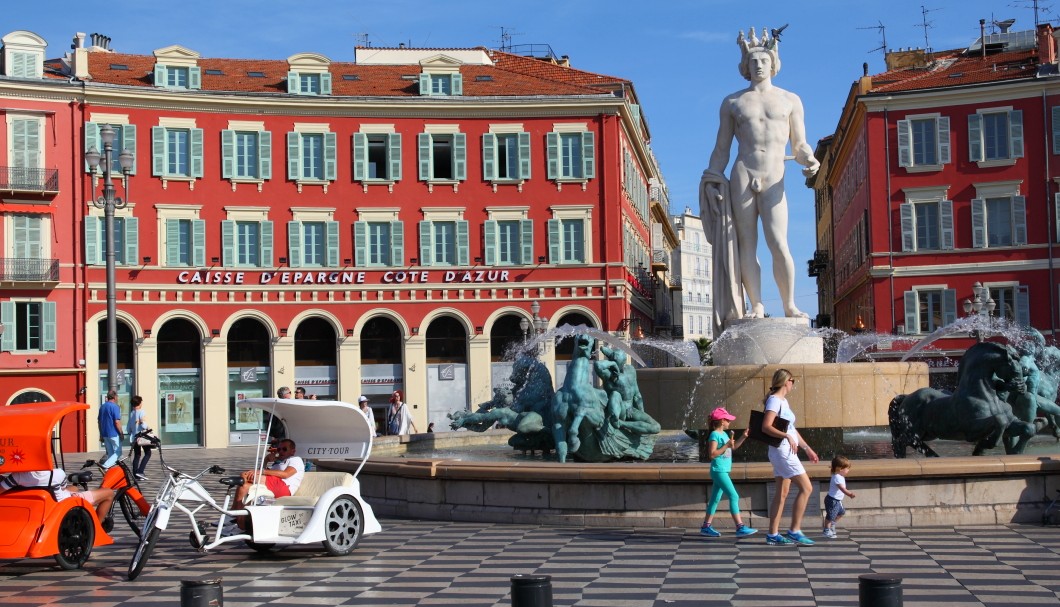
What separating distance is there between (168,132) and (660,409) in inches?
1283

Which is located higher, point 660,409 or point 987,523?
point 660,409

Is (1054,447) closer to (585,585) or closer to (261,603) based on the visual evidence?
(585,585)

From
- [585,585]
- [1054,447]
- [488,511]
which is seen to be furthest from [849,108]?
[585,585]

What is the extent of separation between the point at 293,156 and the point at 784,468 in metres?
36.4

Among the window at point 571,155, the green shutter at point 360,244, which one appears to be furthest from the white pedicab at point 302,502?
the window at point 571,155

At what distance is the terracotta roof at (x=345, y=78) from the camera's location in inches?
1832

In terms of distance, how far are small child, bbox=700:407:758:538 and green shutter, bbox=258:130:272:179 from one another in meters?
35.2

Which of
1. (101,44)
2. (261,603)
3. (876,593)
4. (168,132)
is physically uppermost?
(101,44)

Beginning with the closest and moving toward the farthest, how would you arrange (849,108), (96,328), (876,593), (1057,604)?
1. (876,593)
2. (1057,604)
3. (96,328)
4. (849,108)

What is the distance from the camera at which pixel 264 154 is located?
45406mm

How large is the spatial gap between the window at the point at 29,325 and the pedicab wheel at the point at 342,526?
3319cm

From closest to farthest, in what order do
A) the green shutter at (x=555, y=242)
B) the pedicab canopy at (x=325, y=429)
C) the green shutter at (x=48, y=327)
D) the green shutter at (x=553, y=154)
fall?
the pedicab canopy at (x=325, y=429)
the green shutter at (x=48, y=327)
the green shutter at (x=555, y=242)
the green shutter at (x=553, y=154)

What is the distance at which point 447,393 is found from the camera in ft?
150

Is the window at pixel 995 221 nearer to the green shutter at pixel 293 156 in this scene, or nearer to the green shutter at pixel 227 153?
the green shutter at pixel 293 156
